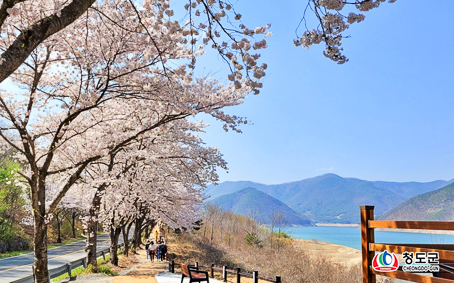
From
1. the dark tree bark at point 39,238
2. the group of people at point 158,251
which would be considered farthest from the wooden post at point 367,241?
the group of people at point 158,251

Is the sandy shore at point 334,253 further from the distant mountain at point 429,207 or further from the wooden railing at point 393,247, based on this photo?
the distant mountain at point 429,207

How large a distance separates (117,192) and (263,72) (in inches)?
390

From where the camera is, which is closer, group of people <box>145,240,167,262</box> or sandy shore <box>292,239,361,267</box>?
group of people <box>145,240,167,262</box>

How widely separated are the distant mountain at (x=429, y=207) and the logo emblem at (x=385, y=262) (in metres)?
142

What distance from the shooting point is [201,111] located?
8.61 m

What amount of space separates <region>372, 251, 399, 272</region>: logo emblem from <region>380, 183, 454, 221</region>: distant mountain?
14219 cm

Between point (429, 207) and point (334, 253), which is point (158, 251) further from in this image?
point (429, 207)

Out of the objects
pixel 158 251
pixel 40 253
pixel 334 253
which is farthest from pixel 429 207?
pixel 40 253

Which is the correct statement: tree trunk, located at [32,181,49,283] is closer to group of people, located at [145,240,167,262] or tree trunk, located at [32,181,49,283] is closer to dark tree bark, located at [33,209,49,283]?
dark tree bark, located at [33,209,49,283]

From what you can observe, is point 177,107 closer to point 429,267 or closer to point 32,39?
point 32,39

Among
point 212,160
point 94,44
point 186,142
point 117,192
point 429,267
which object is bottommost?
point 429,267

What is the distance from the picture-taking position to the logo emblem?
13.4 ft

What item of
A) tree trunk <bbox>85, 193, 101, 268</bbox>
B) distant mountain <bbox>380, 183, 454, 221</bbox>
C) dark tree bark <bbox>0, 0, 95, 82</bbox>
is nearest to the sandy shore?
tree trunk <bbox>85, 193, 101, 268</bbox>

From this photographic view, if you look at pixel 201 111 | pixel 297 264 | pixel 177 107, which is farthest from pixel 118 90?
pixel 297 264
